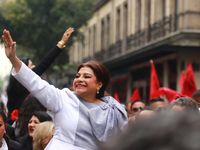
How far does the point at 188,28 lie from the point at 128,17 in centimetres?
922

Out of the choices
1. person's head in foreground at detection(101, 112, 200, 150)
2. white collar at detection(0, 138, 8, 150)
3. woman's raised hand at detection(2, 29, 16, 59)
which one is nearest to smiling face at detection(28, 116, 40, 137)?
white collar at detection(0, 138, 8, 150)

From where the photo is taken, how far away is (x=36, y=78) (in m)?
2.83

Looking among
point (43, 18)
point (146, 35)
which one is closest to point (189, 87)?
point (146, 35)

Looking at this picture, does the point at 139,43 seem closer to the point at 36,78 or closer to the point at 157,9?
the point at 157,9

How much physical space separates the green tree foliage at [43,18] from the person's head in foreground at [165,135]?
24.2m

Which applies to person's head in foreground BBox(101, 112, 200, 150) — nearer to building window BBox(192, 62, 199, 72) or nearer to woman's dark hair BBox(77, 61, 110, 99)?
woman's dark hair BBox(77, 61, 110, 99)

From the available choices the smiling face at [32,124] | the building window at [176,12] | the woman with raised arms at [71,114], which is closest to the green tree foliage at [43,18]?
the building window at [176,12]

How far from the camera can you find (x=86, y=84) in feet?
10.5

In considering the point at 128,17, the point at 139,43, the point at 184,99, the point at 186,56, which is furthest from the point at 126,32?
the point at 184,99

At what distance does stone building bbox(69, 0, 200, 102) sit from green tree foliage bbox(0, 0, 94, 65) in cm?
300

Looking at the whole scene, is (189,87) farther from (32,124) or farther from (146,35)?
(146,35)

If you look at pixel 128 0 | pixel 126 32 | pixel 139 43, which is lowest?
pixel 139 43

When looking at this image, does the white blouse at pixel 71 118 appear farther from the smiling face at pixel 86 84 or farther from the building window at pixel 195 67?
the building window at pixel 195 67

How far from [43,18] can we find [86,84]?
2270cm
